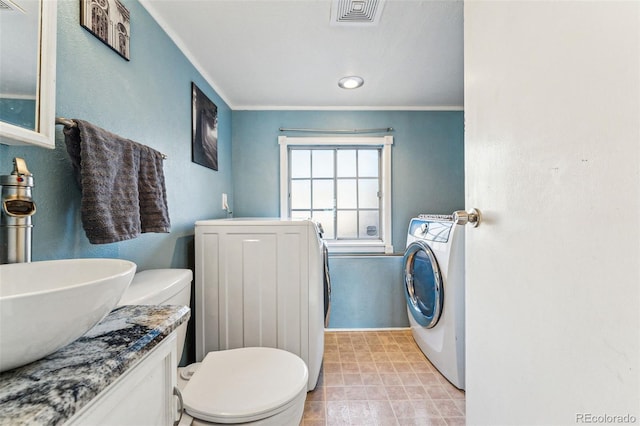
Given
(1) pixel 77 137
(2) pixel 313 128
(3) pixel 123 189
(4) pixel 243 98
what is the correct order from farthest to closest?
(2) pixel 313 128 < (4) pixel 243 98 < (3) pixel 123 189 < (1) pixel 77 137

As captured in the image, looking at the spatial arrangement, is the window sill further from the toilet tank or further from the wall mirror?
the wall mirror

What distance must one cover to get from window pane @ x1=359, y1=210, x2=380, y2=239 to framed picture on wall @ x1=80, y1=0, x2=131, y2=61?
7.05 feet

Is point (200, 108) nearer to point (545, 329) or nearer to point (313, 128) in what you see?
point (313, 128)

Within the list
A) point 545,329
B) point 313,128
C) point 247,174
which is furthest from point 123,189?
point 313,128

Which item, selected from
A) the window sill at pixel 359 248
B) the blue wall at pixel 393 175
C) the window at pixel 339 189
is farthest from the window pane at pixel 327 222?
the blue wall at pixel 393 175

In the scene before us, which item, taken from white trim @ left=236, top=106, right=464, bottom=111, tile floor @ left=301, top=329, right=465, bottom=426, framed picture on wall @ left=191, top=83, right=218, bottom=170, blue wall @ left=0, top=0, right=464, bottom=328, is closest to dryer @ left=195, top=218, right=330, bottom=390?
blue wall @ left=0, top=0, right=464, bottom=328

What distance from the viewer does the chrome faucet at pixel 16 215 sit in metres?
0.62

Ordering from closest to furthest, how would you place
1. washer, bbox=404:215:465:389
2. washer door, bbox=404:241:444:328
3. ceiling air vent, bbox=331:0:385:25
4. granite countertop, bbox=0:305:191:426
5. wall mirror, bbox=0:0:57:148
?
granite countertop, bbox=0:305:191:426
wall mirror, bbox=0:0:57:148
ceiling air vent, bbox=331:0:385:25
washer, bbox=404:215:465:389
washer door, bbox=404:241:444:328

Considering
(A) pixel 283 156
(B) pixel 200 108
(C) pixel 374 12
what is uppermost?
(C) pixel 374 12

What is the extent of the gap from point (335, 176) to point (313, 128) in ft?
1.70

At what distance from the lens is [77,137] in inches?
31.4

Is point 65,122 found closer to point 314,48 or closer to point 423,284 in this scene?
point 314,48

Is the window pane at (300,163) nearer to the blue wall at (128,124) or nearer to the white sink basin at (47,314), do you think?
the blue wall at (128,124)

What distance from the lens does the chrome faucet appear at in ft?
2.05
